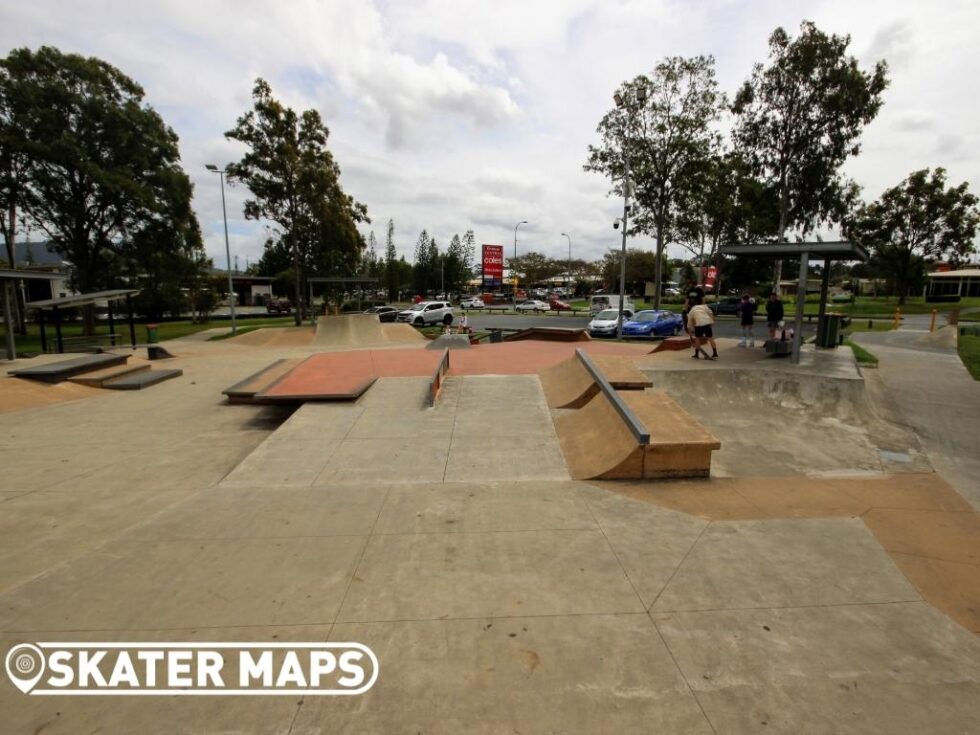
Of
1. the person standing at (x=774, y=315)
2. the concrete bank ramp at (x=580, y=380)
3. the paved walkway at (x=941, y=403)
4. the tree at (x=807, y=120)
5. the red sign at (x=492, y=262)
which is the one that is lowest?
the paved walkway at (x=941, y=403)

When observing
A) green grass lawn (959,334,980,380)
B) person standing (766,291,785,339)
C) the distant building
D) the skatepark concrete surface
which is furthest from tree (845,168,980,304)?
the skatepark concrete surface

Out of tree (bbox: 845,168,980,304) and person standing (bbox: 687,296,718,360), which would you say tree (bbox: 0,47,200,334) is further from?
tree (bbox: 845,168,980,304)

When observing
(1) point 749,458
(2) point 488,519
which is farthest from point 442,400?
(1) point 749,458

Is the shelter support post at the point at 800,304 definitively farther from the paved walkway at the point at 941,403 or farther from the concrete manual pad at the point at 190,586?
the concrete manual pad at the point at 190,586

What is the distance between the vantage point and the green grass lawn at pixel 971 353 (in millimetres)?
13969

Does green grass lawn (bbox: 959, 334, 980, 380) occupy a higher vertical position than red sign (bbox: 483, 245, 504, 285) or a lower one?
lower

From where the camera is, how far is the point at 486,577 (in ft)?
13.1

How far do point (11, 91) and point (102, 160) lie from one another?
187 inches

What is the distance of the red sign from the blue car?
1148 inches

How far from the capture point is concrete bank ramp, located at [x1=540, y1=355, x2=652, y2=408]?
8695 mm

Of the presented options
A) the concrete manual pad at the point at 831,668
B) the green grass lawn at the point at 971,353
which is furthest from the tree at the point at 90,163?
the green grass lawn at the point at 971,353

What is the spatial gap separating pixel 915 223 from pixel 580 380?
49.8 metres

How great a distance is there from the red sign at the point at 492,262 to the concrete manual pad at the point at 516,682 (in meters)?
50.8

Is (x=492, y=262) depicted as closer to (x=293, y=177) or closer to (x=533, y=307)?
(x=533, y=307)
